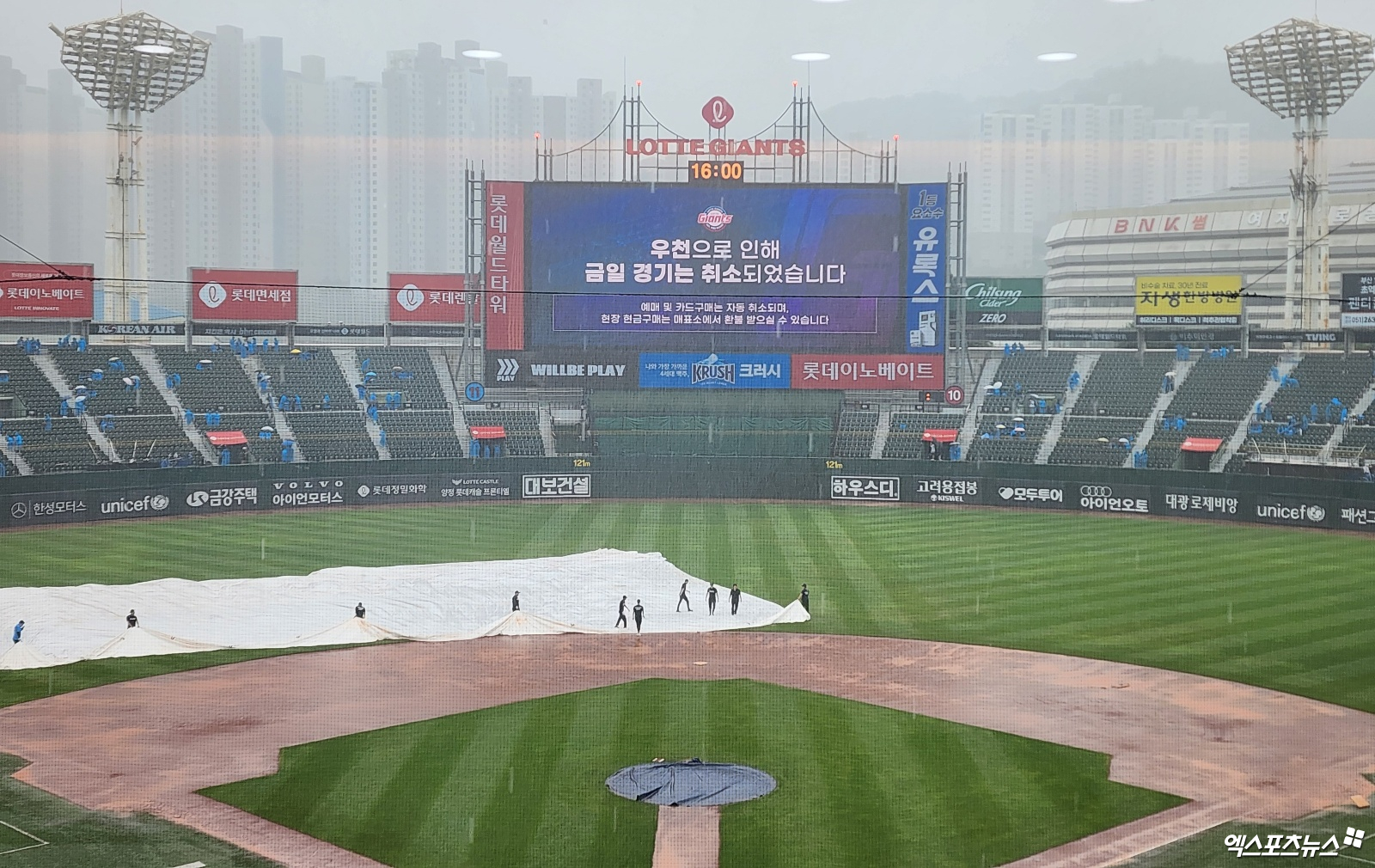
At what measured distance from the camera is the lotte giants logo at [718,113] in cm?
3688

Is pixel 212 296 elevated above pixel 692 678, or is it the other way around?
pixel 212 296

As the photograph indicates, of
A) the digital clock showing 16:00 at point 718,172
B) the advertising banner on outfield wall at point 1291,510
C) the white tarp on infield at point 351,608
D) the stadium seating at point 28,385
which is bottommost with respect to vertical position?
the white tarp on infield at point 351,608

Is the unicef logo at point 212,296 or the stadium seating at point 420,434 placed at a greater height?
the unicef logo at point 212,296

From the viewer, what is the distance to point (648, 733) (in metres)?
14.0

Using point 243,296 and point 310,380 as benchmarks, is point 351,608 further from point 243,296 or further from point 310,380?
point 243,296

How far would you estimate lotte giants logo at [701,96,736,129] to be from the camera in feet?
121

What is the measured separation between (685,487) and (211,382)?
15885 millimetres

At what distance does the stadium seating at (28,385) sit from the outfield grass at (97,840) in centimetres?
2547

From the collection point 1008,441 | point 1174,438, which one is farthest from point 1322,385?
point 1008,441

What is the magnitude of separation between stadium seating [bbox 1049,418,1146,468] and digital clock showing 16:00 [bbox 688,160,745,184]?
44.1 ft

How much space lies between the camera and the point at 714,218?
119ft

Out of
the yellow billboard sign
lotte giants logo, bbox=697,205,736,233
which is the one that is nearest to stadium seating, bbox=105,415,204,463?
lotte giants logo, bbox=697,205,736,233

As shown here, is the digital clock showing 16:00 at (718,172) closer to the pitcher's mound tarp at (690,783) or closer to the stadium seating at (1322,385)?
the stadium seating at (1322,385)

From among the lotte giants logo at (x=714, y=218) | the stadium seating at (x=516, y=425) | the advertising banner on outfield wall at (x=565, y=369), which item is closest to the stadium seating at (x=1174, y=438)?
the lotte giants logo at (x=714, y=218)
